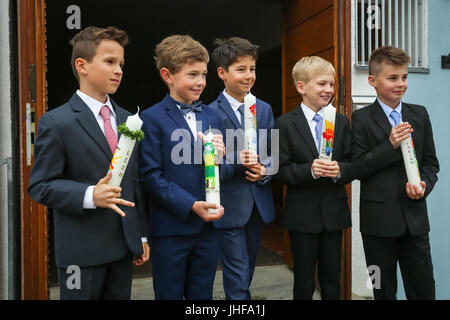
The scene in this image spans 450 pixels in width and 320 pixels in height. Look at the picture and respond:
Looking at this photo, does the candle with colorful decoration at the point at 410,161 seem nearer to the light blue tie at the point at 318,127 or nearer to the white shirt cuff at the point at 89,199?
the light blue tie at the point at 318,127

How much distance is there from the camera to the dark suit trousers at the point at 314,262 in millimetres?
2203

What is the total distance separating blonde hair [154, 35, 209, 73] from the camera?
199cm

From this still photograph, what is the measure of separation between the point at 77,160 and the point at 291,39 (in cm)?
243

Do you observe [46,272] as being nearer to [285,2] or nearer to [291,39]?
[291,39]

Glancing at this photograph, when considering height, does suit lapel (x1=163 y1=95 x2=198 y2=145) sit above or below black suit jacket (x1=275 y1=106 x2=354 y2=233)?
above

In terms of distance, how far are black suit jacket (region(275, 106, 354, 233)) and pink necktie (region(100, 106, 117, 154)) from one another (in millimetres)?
910

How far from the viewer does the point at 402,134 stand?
209 cm

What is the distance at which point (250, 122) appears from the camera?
211 cm

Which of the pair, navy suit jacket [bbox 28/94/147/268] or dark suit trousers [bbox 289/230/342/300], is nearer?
navy suit jacket [bbox 28/94/147/268]

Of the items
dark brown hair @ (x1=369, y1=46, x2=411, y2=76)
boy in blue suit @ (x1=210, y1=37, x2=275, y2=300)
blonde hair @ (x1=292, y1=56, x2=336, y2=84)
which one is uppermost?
dark brown hair @ (x1=369, y1=46, x2=411, y2=76)

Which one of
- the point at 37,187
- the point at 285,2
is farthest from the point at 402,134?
the point at 285,2

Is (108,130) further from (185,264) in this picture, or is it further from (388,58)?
(388,58)

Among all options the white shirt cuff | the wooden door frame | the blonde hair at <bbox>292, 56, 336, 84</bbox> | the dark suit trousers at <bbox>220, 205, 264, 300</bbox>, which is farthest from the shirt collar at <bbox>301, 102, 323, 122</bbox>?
the wooden door frame

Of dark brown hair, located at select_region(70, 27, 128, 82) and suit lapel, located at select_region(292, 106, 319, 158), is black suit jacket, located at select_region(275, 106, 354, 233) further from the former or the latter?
dark brown hair, located at select_region(70, 27, 128, 82)
